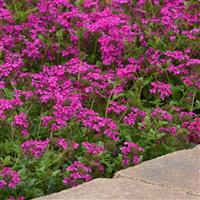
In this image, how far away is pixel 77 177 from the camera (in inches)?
138

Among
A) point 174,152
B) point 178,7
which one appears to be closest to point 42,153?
point 174,152

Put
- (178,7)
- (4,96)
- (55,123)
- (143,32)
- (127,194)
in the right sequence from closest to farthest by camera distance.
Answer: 1. (127,194)
2. (55,123)
3. (4,96)
4. (143,32)
5. (178,7)

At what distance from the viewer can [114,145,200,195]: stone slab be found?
324cm

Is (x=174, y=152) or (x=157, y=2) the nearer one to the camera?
(x=174, y=152)

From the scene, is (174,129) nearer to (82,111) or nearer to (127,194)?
(82,111)

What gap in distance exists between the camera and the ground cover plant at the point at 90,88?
12.0 feet

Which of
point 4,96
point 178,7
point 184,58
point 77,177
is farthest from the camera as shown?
point 178,7

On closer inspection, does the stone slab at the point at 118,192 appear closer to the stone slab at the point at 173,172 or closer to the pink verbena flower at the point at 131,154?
the stone slab at the point at 173,172

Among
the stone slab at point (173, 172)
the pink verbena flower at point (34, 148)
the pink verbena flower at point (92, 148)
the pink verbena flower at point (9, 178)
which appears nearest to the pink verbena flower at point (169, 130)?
the stone slab at point (173, 172)

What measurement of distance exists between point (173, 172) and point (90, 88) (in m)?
1.01

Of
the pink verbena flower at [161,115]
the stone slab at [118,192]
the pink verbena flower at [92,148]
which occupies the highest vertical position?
the stone slab at [118,192]

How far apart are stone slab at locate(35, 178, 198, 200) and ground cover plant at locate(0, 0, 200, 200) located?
Answer: 1.07ft

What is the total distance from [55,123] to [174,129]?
660mm

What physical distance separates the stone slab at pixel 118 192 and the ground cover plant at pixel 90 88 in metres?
0.33
